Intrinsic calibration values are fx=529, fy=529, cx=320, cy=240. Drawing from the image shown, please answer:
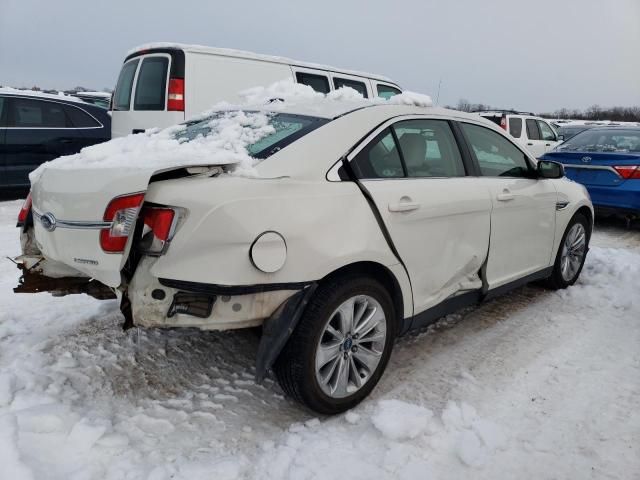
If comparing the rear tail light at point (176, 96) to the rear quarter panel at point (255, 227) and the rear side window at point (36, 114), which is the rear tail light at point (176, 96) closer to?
the rear side window at point (36, 114)

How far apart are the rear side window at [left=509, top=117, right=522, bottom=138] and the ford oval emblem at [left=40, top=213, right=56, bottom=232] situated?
459 inches

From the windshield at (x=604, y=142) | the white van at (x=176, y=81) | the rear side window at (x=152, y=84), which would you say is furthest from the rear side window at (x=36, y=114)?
the windshield at (x=604, y=142)

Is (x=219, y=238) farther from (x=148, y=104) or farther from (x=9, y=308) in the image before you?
(x=148, y=104)

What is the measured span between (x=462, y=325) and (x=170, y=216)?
7.93 feet

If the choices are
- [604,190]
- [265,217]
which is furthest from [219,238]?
[604,190]

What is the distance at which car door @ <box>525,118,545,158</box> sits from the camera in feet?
41.9

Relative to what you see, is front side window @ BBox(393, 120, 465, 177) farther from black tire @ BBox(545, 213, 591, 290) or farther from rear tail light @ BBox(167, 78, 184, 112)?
rear tail light @ BBox(167, 78, 184, 112)

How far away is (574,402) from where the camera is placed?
287 centimetres

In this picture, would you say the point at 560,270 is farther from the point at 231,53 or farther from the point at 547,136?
the point at 547,136

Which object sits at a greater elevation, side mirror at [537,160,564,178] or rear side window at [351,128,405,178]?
rear side window at [351,128,405,178]

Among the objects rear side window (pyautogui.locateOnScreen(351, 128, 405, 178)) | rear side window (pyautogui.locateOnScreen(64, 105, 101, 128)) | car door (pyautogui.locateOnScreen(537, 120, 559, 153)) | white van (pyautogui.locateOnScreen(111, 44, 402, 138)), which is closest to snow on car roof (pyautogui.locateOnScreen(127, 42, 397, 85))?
white van (pyautogui.locateOnScreen(111, 44, 402, 138))

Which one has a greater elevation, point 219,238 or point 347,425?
point 219,238

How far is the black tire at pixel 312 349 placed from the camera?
247 centimetres

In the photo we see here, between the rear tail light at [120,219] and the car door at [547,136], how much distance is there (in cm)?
1268
